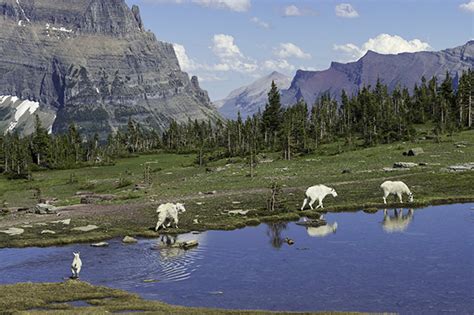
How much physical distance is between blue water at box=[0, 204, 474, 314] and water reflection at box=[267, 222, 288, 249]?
89 mm

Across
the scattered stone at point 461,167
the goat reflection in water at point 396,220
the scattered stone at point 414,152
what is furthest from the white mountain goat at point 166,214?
the scattered stone at point 414,152

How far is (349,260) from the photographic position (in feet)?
124

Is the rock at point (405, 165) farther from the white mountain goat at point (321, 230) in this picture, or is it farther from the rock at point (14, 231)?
the rock at point (14, 231)

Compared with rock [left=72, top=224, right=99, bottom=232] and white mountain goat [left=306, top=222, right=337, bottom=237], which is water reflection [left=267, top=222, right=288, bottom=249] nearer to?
white mountain goat [left=306, top=222, right=337, bottom=237]

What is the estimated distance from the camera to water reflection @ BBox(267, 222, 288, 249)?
1759 inches

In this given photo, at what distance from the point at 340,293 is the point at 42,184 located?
9806 cm

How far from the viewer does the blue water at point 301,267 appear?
30328mm

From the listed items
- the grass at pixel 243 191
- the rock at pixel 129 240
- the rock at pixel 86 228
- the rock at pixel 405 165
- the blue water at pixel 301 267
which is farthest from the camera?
the rock at pixel 405 165

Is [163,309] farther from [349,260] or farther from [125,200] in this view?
[125,200]

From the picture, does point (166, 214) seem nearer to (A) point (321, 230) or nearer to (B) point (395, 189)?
(A) point (321, 230)

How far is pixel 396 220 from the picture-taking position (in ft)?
168

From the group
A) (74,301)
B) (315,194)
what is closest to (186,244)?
(74,301)

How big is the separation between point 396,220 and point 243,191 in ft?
91.4

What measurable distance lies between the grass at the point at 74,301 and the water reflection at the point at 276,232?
14.9m
